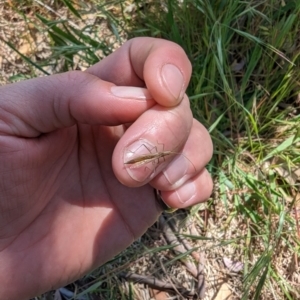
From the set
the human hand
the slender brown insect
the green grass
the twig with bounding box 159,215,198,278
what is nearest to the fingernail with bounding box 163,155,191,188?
the human hand

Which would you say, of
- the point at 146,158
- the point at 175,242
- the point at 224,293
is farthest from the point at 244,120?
the point at 146,158

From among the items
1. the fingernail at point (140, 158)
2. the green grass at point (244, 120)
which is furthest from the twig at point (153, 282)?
the fingernail at point (140, 158)

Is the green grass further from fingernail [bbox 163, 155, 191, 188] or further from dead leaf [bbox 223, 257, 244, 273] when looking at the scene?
fingernail [bbox 163, 155, 191, 188]

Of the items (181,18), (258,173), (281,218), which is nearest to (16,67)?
(181,18)

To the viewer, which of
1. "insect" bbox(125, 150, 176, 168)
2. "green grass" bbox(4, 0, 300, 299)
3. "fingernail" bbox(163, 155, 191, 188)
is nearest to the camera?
"insect" bbox(125, 150, 176, 168)

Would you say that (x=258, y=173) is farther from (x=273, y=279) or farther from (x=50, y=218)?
(x=50, y=218)

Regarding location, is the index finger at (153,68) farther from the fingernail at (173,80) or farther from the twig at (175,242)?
the twig at (175,242)
